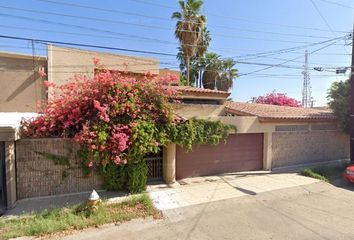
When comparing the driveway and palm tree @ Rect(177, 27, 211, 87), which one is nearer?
the driveway

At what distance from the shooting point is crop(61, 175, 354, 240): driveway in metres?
5.20

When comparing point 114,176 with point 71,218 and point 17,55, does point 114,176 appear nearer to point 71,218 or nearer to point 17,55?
point 71,218

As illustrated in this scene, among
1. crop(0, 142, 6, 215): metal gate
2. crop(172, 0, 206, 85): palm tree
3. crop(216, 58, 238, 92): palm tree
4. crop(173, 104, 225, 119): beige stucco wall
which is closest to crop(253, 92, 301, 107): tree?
crop(216, 58, 238, 92): palm tree

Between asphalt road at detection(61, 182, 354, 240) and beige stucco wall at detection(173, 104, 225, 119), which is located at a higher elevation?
beige stucco wall at detection(173, 104, 225, 119)

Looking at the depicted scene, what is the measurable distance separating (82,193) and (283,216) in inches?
242

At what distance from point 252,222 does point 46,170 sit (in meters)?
6.29

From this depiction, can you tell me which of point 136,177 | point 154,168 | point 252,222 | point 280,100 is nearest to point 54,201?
point 136,177

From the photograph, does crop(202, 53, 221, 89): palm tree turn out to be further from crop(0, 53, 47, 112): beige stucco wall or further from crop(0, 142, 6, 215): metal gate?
crop(0, 142, 6, 215): metal gate

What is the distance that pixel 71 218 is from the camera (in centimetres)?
575

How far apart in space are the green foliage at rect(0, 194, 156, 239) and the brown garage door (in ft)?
10.1

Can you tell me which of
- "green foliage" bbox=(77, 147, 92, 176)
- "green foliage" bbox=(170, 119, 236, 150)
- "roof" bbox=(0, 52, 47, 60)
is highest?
"roof" bbox=(0, 52, 47, 60)

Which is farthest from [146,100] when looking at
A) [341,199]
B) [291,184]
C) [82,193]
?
[341,199]

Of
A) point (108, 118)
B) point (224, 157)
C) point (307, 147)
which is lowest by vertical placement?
point (224, 157)

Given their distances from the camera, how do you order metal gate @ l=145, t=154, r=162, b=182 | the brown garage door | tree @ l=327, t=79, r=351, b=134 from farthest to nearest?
tree @ l=327, t=79, r=351, b=134
the brown garage door
metal gate @ l=145, t=154, r=162, b=182
